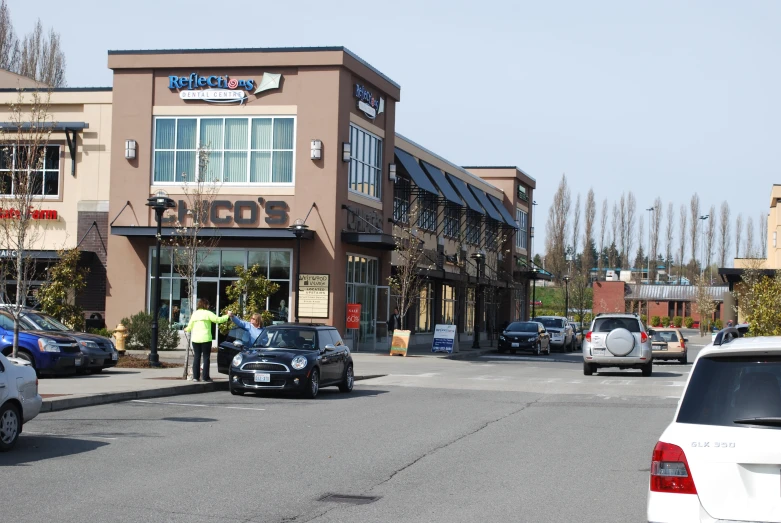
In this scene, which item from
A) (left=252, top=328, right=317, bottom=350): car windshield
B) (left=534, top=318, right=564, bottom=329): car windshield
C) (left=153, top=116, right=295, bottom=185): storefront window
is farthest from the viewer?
(left=534, top=318, right=564, bottom=329): car windshield

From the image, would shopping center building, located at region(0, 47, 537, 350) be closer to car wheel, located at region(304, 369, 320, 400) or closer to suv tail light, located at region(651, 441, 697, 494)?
car wheel, located at region(304, 369, 320, 400)

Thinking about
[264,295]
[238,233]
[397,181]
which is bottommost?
[264,295]

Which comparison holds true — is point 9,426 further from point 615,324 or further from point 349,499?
point 615,324

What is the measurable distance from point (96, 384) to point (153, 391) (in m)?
1.75

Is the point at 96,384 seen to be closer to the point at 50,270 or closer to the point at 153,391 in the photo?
the point at 153,391

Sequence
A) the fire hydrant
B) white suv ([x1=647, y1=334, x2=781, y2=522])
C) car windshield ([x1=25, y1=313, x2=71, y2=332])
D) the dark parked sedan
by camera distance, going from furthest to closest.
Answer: the dark parked sedan < the fire hydrant < car windshield ([x1=25, y1=313, x2=71, y2=332]) < white suv ([x1=647, y1=334, x2=781, y2=522])

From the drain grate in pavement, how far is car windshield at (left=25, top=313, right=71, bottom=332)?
50.3 ft

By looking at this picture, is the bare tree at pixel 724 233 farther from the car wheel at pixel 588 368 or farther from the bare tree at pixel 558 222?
the car wheel at pixel 588 368

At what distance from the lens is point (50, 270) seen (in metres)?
29.0

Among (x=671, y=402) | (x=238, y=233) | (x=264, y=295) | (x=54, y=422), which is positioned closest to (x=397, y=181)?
(x=238, y=233)

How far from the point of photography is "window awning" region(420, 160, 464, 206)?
49656 mm

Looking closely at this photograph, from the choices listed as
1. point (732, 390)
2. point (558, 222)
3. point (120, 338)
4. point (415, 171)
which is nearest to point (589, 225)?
point (558, 222)

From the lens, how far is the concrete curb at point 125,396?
16094mm

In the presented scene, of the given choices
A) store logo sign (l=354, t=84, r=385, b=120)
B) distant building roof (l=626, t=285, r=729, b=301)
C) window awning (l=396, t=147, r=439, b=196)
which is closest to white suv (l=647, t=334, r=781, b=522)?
store logo sign (l=354, t=84, r=385, b=120)
